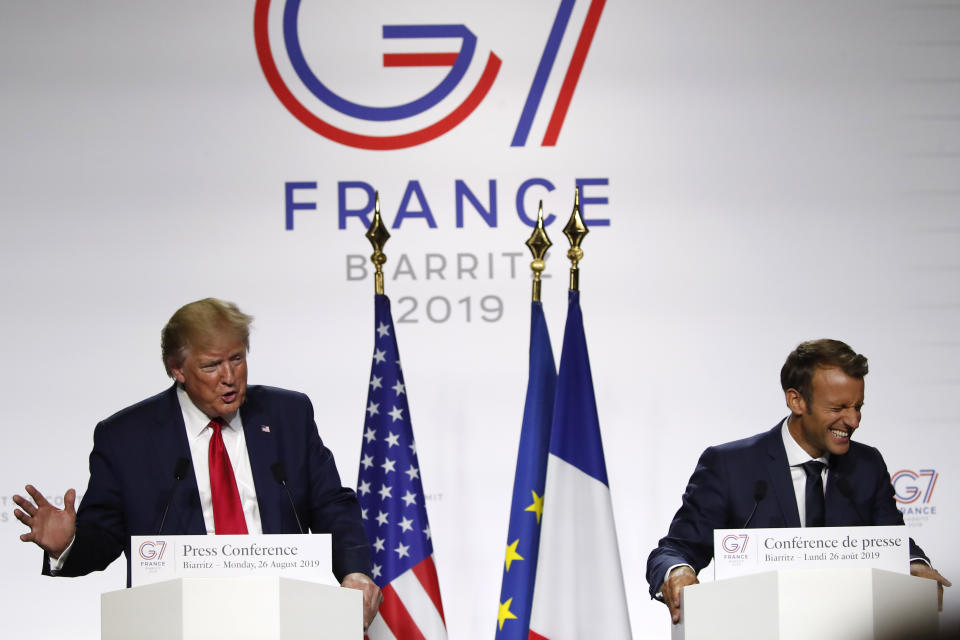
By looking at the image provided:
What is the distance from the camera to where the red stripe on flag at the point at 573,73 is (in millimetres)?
4703

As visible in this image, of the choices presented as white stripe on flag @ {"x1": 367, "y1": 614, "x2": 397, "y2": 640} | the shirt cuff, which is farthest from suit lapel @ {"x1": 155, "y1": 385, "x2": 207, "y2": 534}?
white stripe on flag @ {"x1": 367, "y1": 614, "x2": 397, "y2": 640}

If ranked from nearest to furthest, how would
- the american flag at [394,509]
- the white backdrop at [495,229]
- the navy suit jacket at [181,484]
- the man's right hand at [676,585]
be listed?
1. the man's right hand at [676,585]
2. the navy suit jacket at [181,484]
3. the american flag at [394,509]
4. the white backdrop at [495,229]

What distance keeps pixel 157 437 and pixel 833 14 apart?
11.6 ft

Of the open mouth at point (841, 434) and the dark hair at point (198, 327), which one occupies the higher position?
the dark hair at point (198, 327)

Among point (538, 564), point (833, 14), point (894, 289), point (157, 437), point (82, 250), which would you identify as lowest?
point (538, 564)

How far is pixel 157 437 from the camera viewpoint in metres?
3.54

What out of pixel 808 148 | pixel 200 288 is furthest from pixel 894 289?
pixel 200 288

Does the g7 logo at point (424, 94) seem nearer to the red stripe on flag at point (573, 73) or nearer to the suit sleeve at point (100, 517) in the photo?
the red stripe on flag at point (573, 73)

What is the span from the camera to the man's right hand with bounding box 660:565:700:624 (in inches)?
122

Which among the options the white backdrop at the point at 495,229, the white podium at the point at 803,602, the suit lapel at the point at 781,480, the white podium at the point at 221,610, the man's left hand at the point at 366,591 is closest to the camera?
the white podium at the point at 221,610

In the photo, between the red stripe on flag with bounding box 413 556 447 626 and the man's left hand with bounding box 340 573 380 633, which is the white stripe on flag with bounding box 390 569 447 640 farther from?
the man's left hand with bounding box 340 573 380 633

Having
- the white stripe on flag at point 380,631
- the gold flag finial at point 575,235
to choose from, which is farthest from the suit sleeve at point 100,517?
the gold flag finial at point 575,235

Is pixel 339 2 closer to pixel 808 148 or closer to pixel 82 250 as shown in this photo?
pixel 82 250

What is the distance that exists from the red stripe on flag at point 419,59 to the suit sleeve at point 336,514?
1858 millimetres
